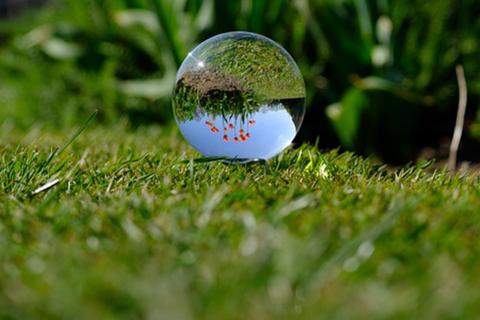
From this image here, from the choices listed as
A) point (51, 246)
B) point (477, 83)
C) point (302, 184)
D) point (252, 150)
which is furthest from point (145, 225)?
point (477, 83)

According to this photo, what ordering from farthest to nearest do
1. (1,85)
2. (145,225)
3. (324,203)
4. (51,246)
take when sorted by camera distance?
1. (1,85)
2. (324,203)
3. (145,225)
4. (51,246)

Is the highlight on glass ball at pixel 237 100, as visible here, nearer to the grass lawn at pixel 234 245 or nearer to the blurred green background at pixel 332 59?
the grass lawn at pixel 234 245

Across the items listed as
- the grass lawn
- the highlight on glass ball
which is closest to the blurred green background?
the highlight on glass ball

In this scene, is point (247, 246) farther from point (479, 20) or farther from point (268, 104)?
point (479, 20)

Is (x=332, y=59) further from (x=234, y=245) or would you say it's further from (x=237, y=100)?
(x=234, y=245)

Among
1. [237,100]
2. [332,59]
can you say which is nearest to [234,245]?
[237,100]
